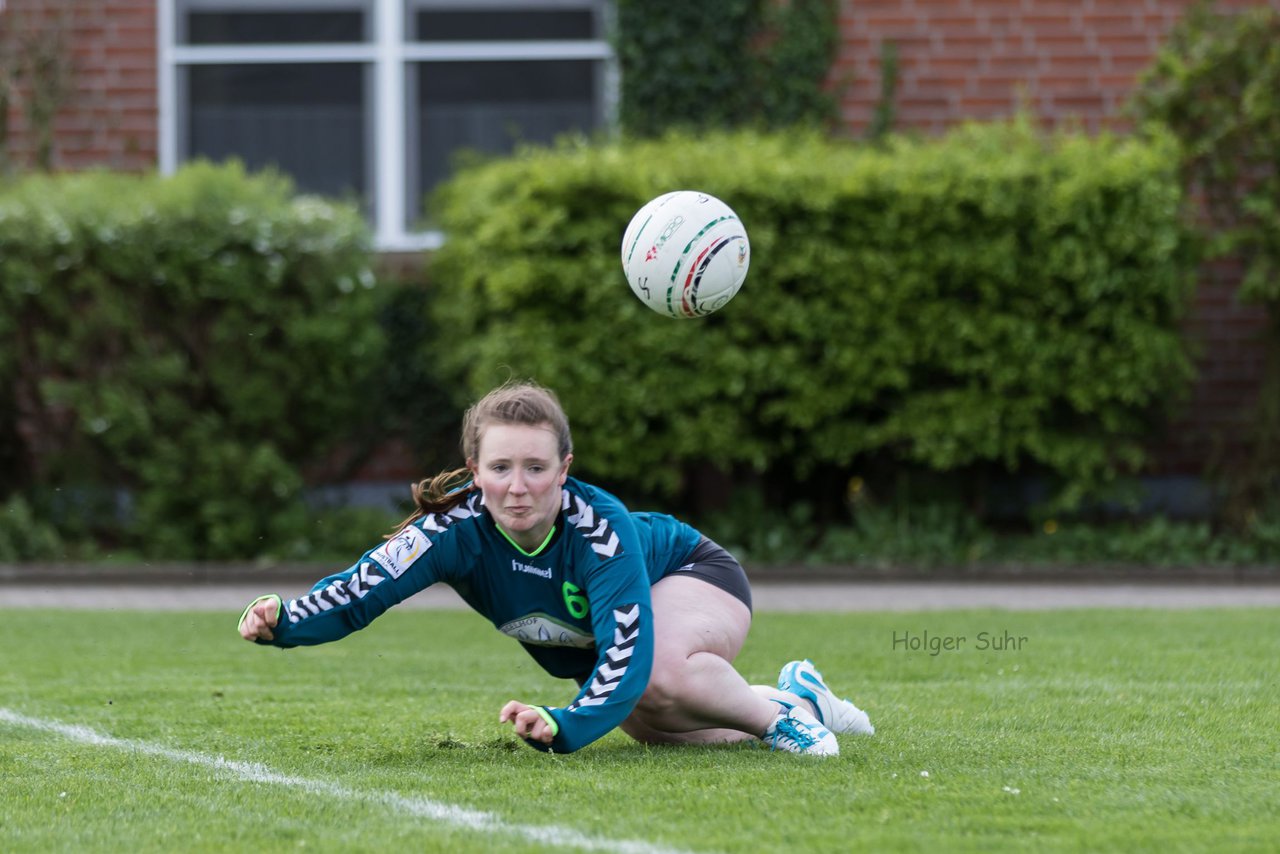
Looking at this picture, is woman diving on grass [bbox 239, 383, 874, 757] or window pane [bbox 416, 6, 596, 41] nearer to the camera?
woman diving on grass [bbox 239, 383, 874, 757]

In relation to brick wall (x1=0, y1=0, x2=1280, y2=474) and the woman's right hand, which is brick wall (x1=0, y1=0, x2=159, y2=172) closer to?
brick wall (x1=0, y1=0, x2=1280, y2=474)

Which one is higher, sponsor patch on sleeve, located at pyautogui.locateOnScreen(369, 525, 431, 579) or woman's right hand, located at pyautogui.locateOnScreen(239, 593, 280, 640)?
sponsor patch on sleeve, located at pyautogui.locateOnScreen(369, 525, 431, 579)

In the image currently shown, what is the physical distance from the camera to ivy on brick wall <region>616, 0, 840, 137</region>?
1339 cm

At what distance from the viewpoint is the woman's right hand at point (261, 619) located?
183 inches

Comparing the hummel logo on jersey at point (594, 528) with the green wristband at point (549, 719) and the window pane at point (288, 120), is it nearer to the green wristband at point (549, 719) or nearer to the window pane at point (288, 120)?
the green wristband at point (549, 719)

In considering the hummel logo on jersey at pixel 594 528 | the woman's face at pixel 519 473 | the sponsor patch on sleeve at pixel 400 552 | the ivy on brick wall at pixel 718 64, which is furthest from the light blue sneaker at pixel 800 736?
the ivy on brick wall at pixel 718 64

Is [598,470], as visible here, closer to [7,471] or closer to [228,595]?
[228,595]

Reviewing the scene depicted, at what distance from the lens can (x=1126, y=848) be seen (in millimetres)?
3596

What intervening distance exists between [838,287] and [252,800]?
7755 millimetres

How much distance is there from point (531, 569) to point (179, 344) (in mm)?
7412

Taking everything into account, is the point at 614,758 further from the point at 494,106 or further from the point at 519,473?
the point at 494,106

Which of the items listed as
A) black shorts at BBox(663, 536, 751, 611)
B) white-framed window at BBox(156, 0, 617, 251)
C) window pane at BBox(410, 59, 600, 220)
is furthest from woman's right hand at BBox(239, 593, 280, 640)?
window pane at BBox(410, 59, 600, 220)

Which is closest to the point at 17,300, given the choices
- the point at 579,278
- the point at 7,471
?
the point at 7,471

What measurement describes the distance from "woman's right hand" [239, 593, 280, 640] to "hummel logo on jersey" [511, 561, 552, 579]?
0.69 meters
